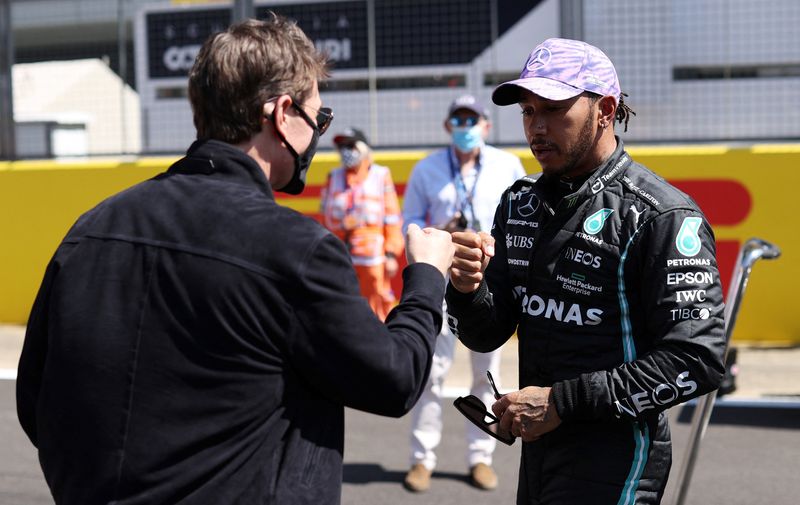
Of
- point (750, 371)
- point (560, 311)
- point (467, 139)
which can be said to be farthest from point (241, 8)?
point (560, 311)

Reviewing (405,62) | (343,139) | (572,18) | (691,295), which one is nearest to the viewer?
(691,295)

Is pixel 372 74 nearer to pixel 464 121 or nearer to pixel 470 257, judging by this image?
pixel 464 121

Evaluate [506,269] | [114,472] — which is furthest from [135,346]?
[506,269]

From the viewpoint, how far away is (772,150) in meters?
8.70

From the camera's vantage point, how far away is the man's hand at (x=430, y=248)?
2254mm

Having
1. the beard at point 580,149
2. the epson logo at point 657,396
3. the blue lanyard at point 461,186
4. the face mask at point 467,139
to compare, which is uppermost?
the beard at point 580,149

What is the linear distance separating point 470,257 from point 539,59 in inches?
20.9

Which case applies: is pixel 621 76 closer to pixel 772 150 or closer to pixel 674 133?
pixel 674 133

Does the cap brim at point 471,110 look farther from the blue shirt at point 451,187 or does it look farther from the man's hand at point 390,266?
the man's hand at point 390,266

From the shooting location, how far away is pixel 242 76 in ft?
6.64

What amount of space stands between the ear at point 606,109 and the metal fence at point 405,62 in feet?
22.0

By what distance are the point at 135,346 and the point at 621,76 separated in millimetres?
8060

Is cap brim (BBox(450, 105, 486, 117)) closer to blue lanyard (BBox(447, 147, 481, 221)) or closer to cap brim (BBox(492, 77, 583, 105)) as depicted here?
blue lanyard (BBox(447, 147, 481, 221))

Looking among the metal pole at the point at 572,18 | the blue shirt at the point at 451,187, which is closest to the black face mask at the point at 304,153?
the blue shirt at the point at 451,187
